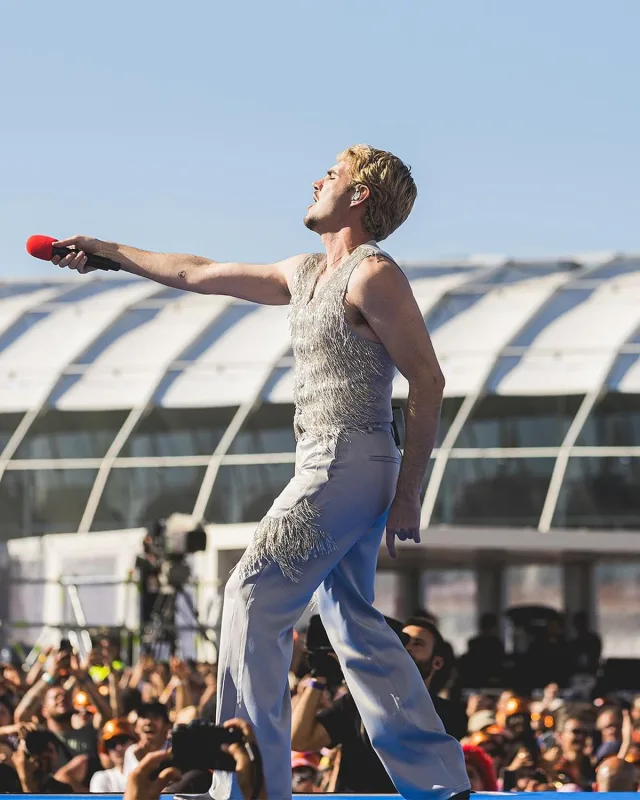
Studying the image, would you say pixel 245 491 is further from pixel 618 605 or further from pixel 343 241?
pixel 343 241

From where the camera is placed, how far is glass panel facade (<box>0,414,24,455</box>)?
24797 mm

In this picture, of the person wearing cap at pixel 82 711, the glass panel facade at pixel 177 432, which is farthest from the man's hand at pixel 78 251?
the glass panel facade at pixel 177 432

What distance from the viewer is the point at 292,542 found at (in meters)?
3.95

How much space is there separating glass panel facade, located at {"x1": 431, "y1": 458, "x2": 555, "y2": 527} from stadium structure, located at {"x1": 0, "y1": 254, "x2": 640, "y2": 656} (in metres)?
0.02

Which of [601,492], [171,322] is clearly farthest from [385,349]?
[171,322]

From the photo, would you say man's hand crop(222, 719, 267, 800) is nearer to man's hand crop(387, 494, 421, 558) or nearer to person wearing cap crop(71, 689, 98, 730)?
man's hand crop(387, 494, 421, 558)

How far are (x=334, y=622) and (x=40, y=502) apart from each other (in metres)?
20.5

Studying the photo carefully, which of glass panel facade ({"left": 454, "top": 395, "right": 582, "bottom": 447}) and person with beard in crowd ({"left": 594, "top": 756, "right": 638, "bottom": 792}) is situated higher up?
glass panel facade ({"left": 454, "top": 395, "right": 582, "bottom": 447})

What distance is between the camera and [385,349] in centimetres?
403

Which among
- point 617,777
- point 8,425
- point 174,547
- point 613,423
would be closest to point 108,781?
point 617,777

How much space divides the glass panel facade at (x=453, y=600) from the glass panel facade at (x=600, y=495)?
182 centimetres

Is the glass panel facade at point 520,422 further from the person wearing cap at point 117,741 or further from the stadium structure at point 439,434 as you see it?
the person wearing cap at point 117,741

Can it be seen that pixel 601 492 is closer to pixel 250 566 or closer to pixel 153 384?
pixel 153 384

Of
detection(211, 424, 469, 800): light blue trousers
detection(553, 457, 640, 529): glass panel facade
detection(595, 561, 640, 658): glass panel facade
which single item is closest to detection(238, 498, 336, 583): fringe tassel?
detection(211, 424, 469, 800): light blue trousers
